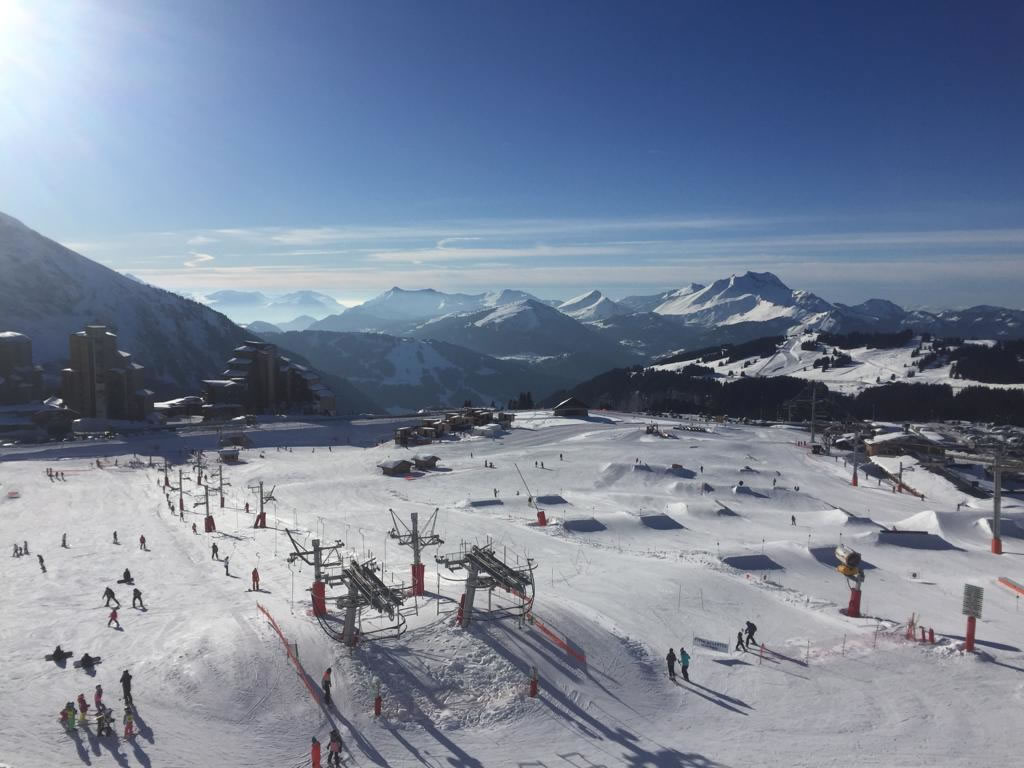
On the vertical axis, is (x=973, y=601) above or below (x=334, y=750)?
above

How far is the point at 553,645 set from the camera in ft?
72.5

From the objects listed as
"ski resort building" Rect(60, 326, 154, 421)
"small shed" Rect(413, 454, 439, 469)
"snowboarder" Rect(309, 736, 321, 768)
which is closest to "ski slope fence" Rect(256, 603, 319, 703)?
"snowboarder" Rect(309, 736, 321, 768)

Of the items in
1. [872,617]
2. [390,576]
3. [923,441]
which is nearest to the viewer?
[872,617]

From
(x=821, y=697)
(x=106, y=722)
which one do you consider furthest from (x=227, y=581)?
(x=821, y=697)

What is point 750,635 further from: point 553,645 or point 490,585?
point 490,585

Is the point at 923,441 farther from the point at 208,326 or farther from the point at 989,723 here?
the point at 208,326

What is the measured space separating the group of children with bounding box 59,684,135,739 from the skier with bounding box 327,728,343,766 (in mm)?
5850

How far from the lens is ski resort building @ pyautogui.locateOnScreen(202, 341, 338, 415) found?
11900cm

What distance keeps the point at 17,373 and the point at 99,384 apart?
16776mm

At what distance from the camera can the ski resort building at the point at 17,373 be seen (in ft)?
339

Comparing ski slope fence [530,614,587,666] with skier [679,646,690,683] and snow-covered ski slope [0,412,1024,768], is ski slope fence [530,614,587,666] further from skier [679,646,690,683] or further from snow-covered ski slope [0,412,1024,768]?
skier [679,646,690,683]

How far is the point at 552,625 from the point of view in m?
23.2

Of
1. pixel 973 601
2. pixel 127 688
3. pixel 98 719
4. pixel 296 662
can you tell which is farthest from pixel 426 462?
pixel 973 601

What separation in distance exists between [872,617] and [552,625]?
15.6 m
